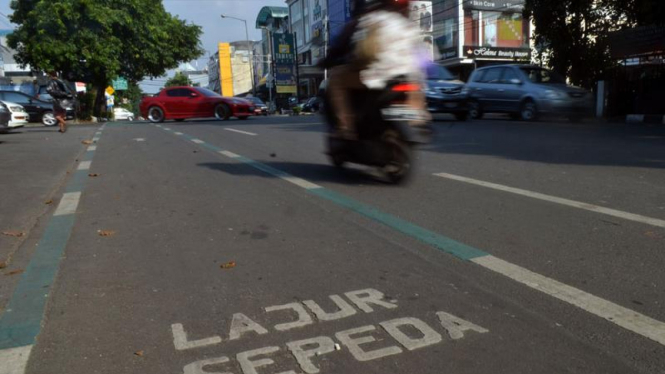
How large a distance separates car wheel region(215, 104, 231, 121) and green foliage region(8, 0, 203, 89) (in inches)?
494

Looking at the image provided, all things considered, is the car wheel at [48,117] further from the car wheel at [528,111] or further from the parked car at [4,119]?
the car wheel at [528,111]

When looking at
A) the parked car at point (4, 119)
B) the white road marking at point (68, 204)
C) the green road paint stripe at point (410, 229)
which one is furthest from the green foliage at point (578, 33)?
the white road marking at point (68, 204)

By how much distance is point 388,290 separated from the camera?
2.72 m

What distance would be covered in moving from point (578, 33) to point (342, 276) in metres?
17.6

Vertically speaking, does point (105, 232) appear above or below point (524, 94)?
below

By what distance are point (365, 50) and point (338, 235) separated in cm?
203

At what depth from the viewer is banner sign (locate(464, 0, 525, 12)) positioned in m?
36.2

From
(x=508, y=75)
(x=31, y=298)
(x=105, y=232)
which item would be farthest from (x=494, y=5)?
(x=31, y=298)

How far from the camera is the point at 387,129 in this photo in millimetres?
5156

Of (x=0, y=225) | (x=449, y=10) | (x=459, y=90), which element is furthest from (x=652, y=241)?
(x=449, y=10)

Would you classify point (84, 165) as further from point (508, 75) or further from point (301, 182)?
point (508, 75)

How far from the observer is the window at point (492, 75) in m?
16.1

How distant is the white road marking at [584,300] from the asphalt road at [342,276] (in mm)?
12

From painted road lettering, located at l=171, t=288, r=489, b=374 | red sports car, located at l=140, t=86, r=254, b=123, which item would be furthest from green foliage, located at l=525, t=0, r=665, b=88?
painted road lettering, located at l=171, t=288, r=489, b=374
